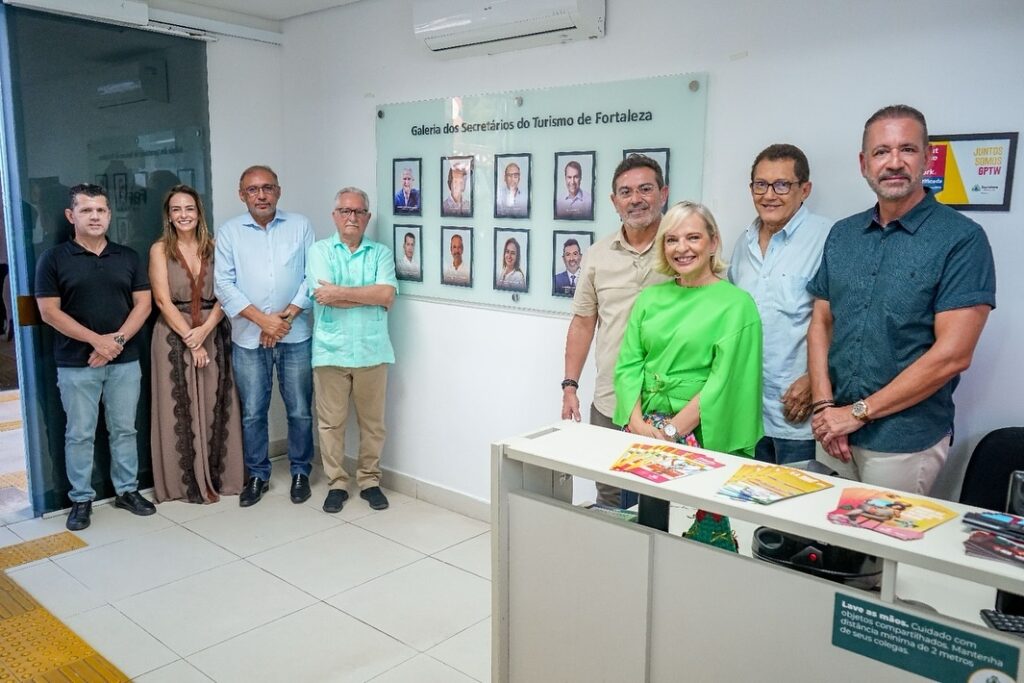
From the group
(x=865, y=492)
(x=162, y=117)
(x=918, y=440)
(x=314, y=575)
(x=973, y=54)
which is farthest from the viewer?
(x=162, y=117)

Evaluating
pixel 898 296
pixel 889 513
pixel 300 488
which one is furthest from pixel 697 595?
pixel 300 488

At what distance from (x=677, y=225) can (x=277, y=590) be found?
7.59 ft

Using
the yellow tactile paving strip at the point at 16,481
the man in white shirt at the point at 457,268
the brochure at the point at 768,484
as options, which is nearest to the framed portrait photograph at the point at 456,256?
the man in white shirt at the point at 457,268

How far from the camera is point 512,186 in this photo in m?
3.79

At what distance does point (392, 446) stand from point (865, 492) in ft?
10.8

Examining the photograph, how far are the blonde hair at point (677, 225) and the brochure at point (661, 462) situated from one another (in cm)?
71

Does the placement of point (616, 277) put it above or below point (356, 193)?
below

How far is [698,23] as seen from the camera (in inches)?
121

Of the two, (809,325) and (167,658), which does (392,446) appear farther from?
(809,325)

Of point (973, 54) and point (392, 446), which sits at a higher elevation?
point (973, 54)

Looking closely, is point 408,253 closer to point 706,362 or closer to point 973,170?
point 706,362

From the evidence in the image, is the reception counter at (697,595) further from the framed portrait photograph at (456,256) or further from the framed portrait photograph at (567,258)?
the framed portrait photograph at (456,256)

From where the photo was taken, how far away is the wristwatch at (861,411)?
2.28 m


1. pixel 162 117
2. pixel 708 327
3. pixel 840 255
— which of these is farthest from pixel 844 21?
pixel 162 117
